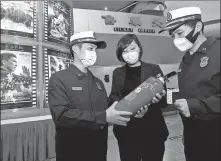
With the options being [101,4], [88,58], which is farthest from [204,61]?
[101,4]

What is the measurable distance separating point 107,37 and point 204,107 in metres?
3.53

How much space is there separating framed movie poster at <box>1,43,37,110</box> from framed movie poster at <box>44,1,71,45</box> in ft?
1.05

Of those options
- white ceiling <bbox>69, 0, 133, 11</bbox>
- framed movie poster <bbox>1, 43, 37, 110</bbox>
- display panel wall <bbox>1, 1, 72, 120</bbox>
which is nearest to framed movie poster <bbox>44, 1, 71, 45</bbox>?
display panel wall <bbox>1, 1, 72, 120</bbox>

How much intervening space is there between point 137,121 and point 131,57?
1.74 feet

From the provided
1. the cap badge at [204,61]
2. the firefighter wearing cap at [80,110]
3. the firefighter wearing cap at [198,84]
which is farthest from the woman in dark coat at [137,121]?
the cap badge at [204,61]

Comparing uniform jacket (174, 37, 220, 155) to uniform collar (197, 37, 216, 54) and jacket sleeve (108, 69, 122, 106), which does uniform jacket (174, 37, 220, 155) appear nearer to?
uniform collar (197, 37, 216, 54)

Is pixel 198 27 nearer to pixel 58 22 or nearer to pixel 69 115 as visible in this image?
pixel 69 115

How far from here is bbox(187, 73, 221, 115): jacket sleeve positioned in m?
1.08

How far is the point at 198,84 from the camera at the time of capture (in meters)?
1.15

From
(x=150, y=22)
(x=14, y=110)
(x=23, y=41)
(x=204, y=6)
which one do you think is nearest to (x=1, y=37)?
(x=23, y=41)

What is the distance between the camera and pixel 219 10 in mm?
1486

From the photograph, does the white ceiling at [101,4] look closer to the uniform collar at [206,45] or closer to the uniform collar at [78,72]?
the uniform collar at [78,72]

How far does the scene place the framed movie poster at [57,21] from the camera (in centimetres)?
237

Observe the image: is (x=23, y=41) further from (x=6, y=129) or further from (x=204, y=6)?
(x=204, y=6)
